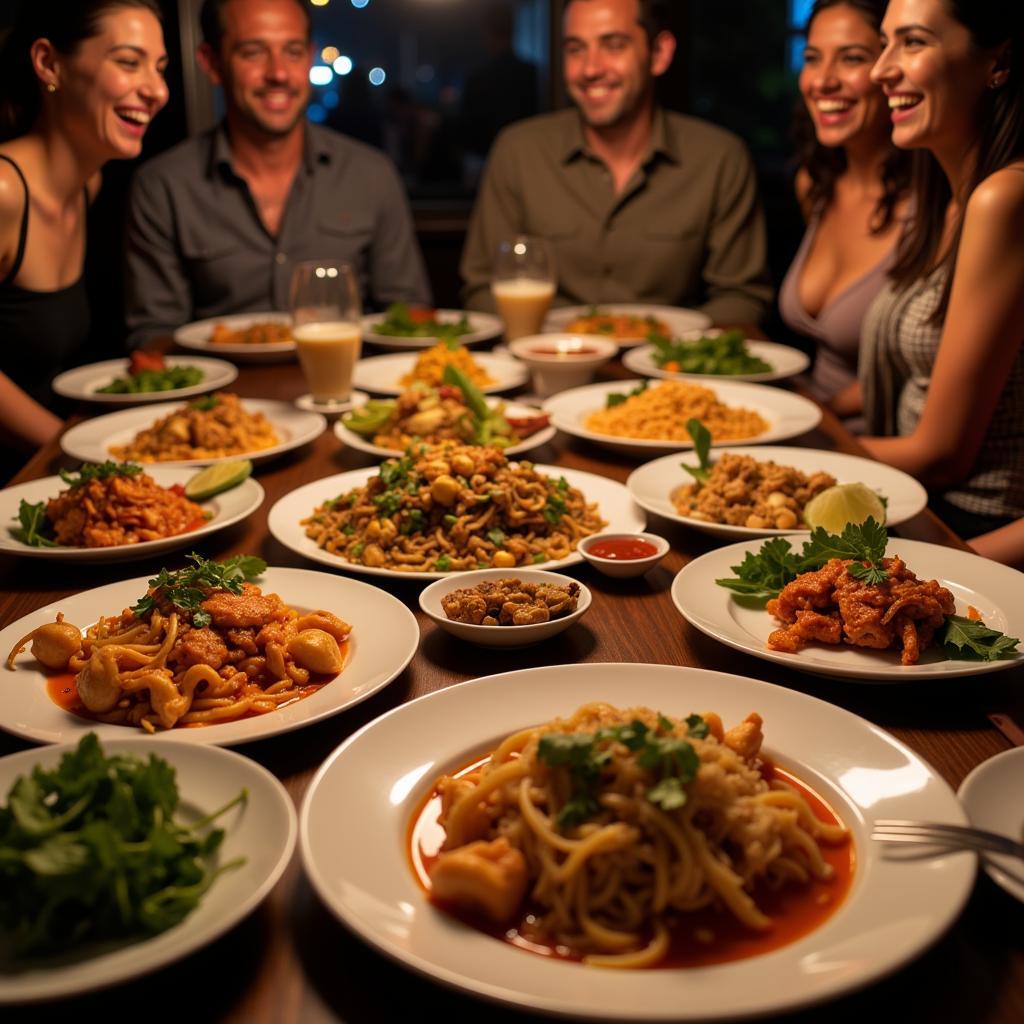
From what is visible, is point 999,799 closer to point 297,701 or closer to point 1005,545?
point 297,701

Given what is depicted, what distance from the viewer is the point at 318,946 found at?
3.94ft

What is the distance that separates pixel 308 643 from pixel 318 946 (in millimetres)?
606

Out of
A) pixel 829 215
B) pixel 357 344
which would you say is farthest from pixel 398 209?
pixel 357 344

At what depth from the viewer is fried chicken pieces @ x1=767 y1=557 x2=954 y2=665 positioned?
1793 mm

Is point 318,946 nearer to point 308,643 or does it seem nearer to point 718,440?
point 308,643

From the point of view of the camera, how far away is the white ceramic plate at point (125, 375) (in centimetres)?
366

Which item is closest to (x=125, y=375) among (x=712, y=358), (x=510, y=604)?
(x=712, y=358)

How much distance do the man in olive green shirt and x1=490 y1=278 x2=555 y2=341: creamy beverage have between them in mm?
1924

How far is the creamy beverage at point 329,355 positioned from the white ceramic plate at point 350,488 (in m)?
0.85

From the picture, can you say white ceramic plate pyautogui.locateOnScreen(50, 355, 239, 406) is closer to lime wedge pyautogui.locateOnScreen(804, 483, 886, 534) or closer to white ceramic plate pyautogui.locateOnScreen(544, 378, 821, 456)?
white ceramic plate pyautogui.locateOnScreen(544, 378, 821, 456)

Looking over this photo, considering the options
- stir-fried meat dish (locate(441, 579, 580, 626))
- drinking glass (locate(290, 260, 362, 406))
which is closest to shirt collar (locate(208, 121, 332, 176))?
drinking glass (locate(290, 260, 362, 406))

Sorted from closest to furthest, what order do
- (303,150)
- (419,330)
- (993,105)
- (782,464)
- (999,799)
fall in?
(999,799), (782,464), (993,105), (419,330), (303,150)

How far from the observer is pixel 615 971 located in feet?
3.65

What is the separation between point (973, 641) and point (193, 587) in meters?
1.33
